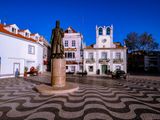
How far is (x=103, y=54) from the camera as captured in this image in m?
34.5

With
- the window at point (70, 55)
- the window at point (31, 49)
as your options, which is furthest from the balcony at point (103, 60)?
the window at point (31, 49)

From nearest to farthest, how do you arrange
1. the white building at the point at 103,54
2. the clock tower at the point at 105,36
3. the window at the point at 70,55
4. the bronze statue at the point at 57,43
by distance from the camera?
the bronze statue at the point at 57,43
the white building at the point at 103,54
the clock tower at the point at 105,36
the window at the point at 70,55

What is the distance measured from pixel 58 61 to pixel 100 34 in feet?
84.2

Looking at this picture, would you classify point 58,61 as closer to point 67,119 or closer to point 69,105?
point 69,105

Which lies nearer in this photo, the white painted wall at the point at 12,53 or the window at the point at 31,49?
the white painted wall at the point at 12,53

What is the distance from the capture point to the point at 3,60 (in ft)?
67.5

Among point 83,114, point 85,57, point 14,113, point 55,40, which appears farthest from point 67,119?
point 85,57

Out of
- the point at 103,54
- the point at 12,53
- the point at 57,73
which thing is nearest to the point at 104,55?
the point at 103,54

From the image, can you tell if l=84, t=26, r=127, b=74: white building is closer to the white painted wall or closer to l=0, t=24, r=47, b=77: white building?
l=0, t=24, r=47, b=77: white building

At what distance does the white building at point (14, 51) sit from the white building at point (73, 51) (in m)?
8.88

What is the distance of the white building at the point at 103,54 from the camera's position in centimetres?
3391

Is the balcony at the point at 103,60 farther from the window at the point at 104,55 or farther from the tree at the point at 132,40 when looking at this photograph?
the tree at the point at 132,40

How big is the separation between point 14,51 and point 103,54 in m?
20.3

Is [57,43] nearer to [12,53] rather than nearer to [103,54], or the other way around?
[12,53]
